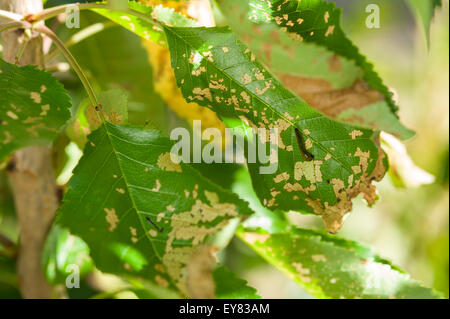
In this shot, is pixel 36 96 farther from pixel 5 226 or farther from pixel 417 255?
pixel 417 255

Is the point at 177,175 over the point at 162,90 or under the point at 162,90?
under

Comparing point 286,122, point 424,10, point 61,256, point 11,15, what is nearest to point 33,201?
point 61,256

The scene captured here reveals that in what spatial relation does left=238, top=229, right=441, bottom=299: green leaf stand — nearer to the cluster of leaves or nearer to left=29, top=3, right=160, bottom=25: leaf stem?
the cluster of leaves

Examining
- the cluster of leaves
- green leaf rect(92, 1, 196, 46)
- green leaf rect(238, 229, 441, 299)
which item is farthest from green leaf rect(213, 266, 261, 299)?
green leaf rect(92, 1, 196, 46)

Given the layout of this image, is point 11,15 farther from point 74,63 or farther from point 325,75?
point 325,75
